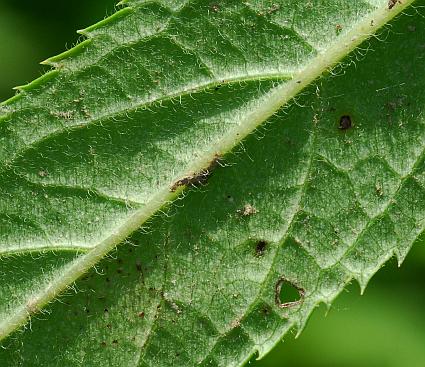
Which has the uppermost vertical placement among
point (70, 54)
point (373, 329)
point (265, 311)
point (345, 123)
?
point (70, 54)

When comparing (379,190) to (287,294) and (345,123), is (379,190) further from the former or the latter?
(287,294)

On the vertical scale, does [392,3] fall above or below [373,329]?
above

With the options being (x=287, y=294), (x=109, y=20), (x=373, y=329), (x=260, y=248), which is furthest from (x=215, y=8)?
(x=373, y=329)

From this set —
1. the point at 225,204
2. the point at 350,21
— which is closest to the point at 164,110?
the point at 225,204

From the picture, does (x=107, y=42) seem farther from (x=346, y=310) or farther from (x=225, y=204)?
(x=346, y=310)

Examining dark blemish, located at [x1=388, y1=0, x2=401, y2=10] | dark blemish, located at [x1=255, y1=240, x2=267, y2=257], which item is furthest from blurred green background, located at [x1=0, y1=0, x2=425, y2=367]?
dark blemish, located at [x1=388, y1=0, x2=401, y2=10]
